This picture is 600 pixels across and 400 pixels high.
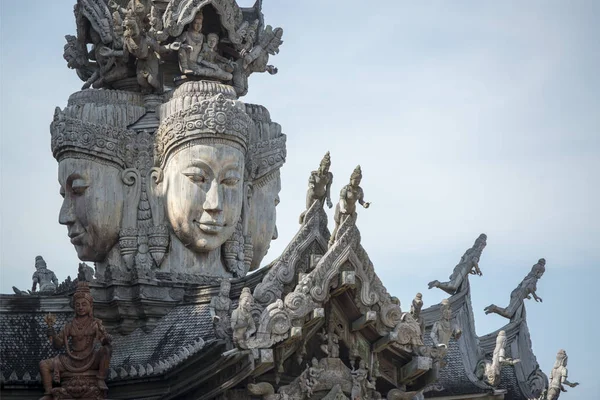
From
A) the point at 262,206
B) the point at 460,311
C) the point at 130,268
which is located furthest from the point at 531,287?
the point at 130,268

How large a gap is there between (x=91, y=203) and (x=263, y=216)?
11.0 ft

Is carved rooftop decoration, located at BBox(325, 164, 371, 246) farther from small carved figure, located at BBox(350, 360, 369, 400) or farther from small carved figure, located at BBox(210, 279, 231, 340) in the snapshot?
small carved figure, located at BBox(350, 360, 369, 400)

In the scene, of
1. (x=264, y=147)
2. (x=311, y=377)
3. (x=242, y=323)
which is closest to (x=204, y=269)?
(x=264, y=147)

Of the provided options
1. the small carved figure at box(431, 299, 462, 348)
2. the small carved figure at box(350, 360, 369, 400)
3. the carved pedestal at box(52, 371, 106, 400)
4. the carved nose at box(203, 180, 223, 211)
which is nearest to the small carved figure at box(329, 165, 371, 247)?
the small carved figure at box(350, 360, 369, 400)

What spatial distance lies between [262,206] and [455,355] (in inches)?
180

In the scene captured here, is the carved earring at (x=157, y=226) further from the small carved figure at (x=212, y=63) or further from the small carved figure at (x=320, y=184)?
the small carved figure at (x=320, y=184)

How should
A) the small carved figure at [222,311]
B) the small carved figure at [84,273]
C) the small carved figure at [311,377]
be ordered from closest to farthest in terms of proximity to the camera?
the small carved figure at [222,311] < the small carved figure at [311,377] < the small carved figure at [84,273]

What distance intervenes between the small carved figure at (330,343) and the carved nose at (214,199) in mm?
4705

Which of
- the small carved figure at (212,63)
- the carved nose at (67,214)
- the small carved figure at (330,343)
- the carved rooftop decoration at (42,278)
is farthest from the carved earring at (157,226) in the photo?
the small carved figure at (330,343)

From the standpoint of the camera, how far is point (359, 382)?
34.2 meters

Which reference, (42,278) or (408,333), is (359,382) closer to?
(408,333)

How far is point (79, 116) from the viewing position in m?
38.6

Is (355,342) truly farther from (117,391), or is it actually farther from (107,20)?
(107,20)

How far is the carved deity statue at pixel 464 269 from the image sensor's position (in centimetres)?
3959
